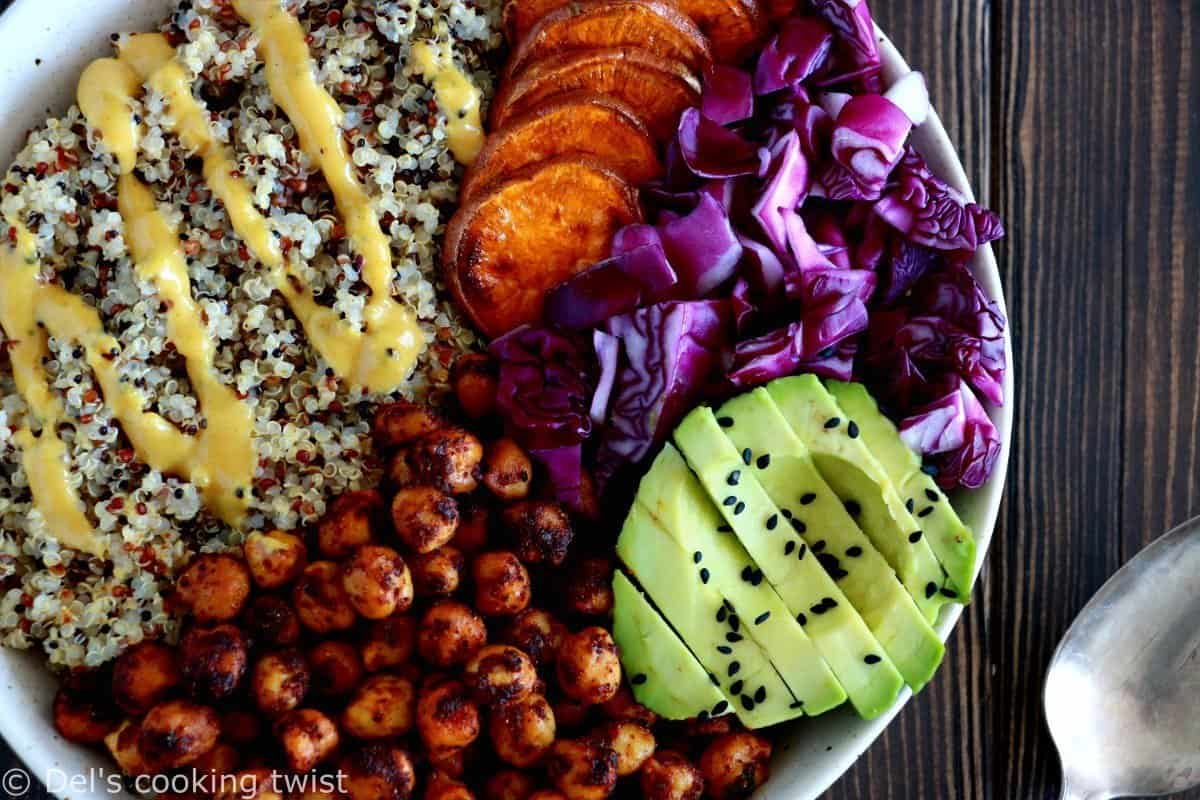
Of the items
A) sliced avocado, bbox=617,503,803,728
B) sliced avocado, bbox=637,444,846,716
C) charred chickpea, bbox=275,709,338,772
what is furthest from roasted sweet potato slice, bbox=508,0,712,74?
charred chickpea, bbox=275,709,338,772

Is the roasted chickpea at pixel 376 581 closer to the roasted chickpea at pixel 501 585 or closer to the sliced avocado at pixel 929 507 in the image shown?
the roasted chickpea at pixel 501 585

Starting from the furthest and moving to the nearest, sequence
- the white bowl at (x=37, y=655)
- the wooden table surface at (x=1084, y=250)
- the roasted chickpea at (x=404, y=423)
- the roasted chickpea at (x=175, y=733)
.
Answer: the wooden table surface at (x=1084, y=250)
the roasted chickpea at (x=404, y=423)
the white bowl at (x=37, y=655)
the roasted chickpea at (x=175, y=733)

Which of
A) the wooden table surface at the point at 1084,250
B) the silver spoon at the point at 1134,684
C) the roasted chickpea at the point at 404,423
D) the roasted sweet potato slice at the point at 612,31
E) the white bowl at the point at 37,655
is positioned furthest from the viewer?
the wooden table surface at the point at 1084,250

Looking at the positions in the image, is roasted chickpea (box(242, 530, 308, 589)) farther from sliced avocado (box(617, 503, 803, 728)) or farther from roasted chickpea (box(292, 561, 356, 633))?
sliced avocado (box(617, 503, 803, 728))

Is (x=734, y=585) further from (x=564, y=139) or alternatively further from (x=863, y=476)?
(x=564, y=139)

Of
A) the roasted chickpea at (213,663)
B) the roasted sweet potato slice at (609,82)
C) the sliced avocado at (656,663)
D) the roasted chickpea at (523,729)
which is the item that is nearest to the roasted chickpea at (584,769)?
the roasted chickpea at (523,729)
